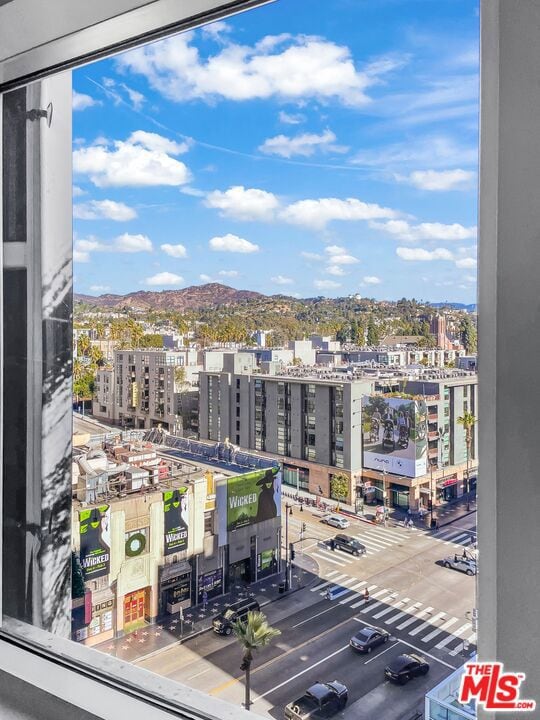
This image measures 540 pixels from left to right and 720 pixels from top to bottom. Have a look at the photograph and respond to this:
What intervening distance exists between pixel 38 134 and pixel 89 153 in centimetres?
13

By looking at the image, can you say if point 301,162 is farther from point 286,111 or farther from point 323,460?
point 323,460

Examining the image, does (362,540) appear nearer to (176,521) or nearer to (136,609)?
(176,521)

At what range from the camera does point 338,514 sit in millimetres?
1018

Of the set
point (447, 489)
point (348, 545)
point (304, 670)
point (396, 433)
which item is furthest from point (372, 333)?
point (304, 670)

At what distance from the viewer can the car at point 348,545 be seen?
99 centimetres

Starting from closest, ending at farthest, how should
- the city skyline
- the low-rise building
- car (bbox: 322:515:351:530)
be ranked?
the city skyline → car (bbox: 322:515:351:530) → the low-rise building

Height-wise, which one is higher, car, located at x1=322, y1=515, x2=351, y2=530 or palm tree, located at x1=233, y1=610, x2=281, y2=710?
car, located at x1=322, y1=515, x2=351, y2=530

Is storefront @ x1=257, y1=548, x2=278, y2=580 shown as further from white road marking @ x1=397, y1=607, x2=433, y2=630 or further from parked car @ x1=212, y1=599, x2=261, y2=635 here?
white road marking @ x1=397, y1=607, x2=433, y2=630

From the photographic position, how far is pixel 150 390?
4.12 feet

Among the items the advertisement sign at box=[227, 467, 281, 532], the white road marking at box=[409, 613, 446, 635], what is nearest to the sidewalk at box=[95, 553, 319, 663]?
the advertisement sign at box=[227, 467, 281, 532]

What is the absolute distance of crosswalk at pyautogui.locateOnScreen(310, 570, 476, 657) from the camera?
84 centimetres

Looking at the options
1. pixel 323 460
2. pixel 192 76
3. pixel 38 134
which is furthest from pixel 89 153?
pixel 323 460

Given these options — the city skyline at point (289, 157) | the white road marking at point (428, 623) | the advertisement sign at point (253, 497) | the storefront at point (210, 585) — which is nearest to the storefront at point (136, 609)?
the storefront at point (210, 585)

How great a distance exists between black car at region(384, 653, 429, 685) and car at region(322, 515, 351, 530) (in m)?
0.23
